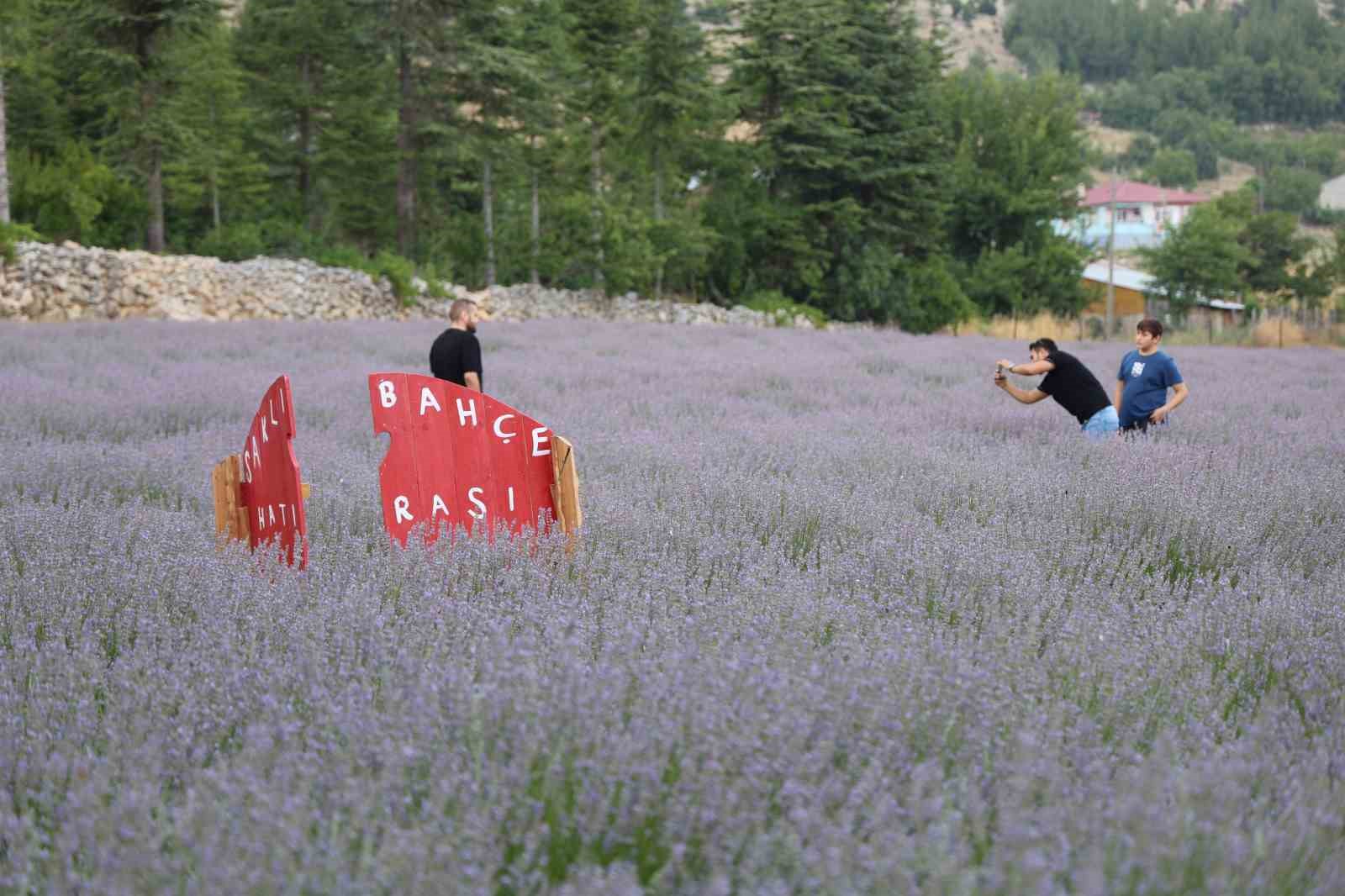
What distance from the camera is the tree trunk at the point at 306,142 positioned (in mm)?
32438

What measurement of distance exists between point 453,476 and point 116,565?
3.55ft

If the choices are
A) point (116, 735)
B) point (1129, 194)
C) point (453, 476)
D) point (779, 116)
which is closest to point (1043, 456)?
point (453, 476)

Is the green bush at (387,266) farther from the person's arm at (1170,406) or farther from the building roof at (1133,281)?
the building roof at (1133,281)

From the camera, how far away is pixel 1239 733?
8.47 feet

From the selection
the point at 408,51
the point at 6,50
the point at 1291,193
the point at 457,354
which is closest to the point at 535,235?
the point at 408,51

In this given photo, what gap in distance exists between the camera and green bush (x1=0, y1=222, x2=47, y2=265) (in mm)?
18547

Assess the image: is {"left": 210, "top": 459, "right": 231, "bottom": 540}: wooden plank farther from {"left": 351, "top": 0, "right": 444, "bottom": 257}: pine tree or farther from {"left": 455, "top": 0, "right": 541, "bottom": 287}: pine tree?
{"left": 351, "top": 0, "right": 444, "bottom": 257}: pine tree

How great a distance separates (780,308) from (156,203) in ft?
50.4

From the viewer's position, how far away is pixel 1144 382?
764 cm

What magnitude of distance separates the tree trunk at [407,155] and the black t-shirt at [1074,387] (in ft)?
67.2

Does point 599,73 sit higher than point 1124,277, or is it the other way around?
point 599,73

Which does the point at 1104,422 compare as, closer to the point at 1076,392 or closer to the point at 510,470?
the point at 1076,392

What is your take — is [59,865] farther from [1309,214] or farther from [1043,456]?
[1309,214]

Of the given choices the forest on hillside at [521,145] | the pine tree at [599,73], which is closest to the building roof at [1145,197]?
the forest on hillside at [521,145]
